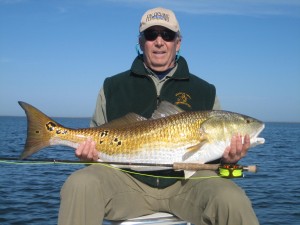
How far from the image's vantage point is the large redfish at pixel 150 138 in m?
5.02

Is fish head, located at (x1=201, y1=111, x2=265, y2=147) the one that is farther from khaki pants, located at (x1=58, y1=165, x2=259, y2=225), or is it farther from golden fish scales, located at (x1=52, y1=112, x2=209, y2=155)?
khaki pants, located at (x1=58, y1=165, x2=259, y2=225)

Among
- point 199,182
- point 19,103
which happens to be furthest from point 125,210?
point 19,103

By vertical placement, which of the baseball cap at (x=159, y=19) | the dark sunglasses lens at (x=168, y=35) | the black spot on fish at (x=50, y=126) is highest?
the baseball cap at (x=159, y=19)

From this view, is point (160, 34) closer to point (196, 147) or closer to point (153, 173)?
point (196, 147)

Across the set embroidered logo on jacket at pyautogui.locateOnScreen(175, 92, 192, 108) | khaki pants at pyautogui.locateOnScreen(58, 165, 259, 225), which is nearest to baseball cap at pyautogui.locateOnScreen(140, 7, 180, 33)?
embroidered logo on jacket at pyautogui.locateOnScreen(175, 92, 192, 108)

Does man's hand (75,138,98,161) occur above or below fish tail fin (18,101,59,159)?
below

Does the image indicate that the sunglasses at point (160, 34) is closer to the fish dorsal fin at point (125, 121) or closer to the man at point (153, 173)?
the man at point (153, 173)

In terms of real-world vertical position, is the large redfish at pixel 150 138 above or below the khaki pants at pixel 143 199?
above

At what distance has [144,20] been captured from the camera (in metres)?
5.91

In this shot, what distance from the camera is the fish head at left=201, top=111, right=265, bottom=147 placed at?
201 inches

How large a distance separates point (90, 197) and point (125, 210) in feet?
2.32

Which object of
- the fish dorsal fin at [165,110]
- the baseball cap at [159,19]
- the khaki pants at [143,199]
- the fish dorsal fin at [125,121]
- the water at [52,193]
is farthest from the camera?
the water at [52,193]

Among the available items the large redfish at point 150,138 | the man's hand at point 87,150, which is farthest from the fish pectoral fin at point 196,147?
the man's hand at point 87,150

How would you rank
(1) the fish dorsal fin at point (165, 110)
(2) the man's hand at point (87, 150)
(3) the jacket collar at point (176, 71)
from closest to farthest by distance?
(2) the man's hand at point (87, 150)
(1) the fish dorsal fin at point (165, 110)
(3) the jacket collar at point (176, 71)
